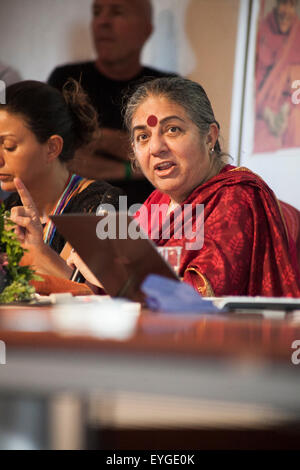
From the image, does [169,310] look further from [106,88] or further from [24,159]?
[106,88]

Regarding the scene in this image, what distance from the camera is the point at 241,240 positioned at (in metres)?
2.03

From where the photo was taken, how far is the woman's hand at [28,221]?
198cm

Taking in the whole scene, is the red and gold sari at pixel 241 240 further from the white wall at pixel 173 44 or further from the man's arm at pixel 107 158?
the man's arm at pixel 107 158

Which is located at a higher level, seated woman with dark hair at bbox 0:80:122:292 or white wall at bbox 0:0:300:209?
white wall at bbox 0:0:300:209

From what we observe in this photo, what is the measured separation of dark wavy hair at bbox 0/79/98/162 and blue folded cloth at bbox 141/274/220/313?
2.10 m

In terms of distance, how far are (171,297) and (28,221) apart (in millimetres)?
1012

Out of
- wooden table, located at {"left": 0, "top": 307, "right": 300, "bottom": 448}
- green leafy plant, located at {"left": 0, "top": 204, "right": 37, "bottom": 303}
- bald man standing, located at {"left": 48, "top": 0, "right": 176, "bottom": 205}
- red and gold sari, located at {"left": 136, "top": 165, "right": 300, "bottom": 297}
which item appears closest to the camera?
wooden table, located at {"left": 0, "top": 307, "right": 300, "bottom": 448}

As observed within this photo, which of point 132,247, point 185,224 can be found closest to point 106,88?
point 185,224

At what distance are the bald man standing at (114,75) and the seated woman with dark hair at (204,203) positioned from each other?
153cm

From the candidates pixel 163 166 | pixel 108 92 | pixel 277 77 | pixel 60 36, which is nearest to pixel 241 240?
pixel 163 166

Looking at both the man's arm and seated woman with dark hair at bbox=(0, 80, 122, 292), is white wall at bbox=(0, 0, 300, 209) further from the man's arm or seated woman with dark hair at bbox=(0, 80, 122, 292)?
seated woman with dark hair at bbox=(0, 80, 122, 292)

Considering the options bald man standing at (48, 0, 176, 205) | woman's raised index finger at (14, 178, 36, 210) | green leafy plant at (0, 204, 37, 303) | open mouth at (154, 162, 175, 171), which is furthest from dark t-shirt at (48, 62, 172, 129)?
green leafy plant at (0, 204, 37, 303)

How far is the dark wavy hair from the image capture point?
3031 mm

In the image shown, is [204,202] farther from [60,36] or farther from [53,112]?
[60,36]
